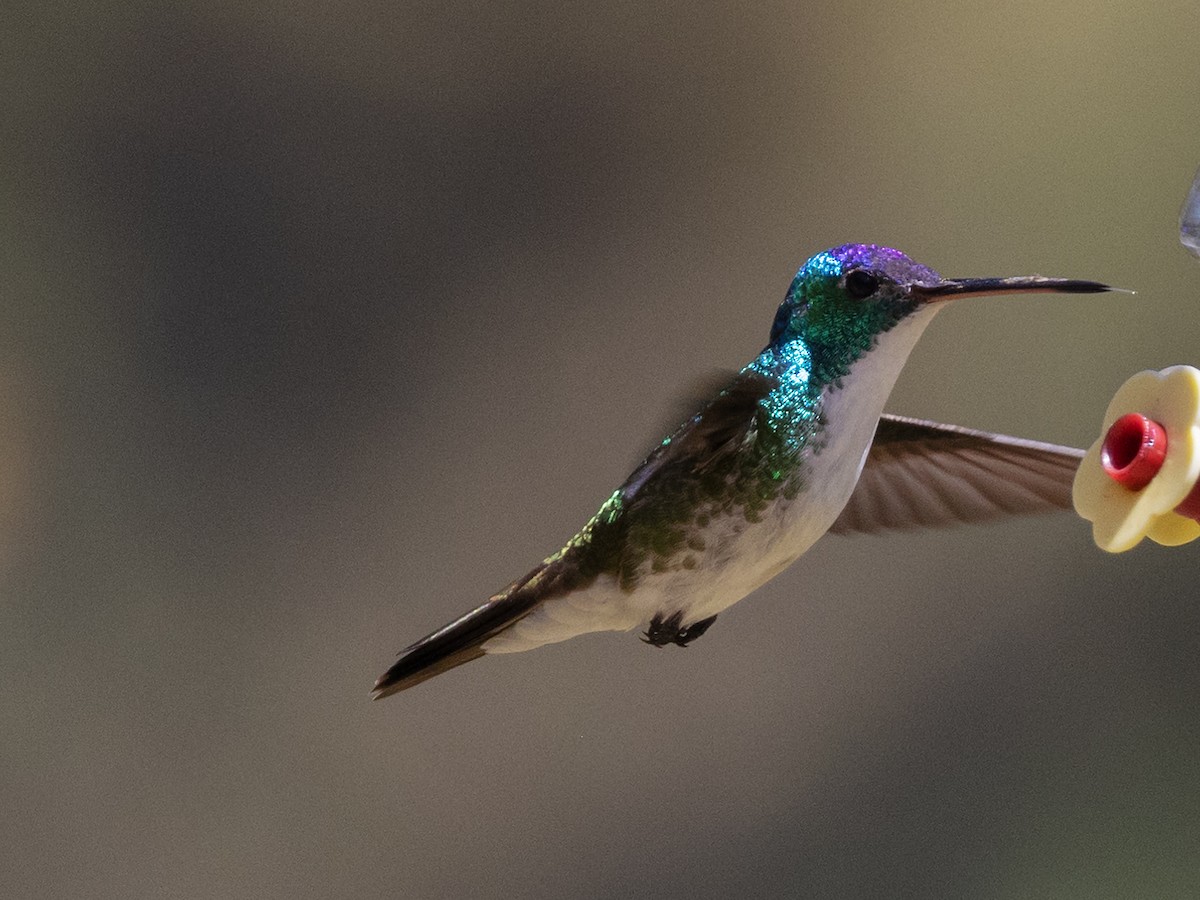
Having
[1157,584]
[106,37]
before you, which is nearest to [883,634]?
[1157,584]

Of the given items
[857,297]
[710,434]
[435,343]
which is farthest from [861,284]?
[435,343]

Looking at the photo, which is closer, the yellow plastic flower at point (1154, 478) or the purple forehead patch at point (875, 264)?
the yellow plastic flower at point (1154, 478)

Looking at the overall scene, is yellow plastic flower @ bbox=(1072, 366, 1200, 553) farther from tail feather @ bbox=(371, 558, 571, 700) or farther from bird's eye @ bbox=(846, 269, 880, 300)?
tail feather @ bbox=(371, 558, 571, 700)

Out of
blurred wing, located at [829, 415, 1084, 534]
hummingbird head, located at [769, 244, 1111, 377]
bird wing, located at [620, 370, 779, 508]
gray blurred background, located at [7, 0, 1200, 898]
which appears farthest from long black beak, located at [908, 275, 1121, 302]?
gray blurred background, located at [7, 0, 1200, 898]

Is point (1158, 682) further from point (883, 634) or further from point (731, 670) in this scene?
point (731, 670)

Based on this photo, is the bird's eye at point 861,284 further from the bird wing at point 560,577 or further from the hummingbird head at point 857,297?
the bird wing at point 560,577

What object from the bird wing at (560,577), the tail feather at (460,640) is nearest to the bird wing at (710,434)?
the bird wing at (560,577)
